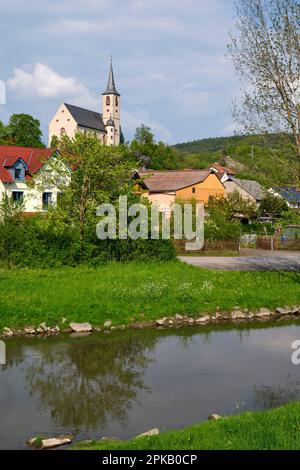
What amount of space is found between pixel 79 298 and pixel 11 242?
22.8ft

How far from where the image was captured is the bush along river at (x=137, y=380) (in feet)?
38.5

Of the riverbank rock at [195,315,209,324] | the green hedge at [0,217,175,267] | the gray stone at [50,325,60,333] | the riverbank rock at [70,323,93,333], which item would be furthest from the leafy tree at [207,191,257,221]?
the gray stone at [50,325,60,333]

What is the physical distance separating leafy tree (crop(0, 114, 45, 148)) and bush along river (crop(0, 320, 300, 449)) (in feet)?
211

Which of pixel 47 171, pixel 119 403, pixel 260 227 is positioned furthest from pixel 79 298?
pixel 260 227

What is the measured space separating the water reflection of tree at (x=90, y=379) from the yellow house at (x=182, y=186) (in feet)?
141

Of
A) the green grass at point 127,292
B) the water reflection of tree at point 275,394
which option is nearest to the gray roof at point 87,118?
the green grass at point 127,292

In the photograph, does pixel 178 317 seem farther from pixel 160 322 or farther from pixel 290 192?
pixel 290 192

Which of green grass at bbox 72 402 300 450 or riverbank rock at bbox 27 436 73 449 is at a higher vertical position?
green grass at bbox 72 402 300 450

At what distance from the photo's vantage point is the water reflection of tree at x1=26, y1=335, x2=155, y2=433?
1233cm

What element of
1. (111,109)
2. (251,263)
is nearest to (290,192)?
(251,263)

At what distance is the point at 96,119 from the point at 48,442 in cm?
11859

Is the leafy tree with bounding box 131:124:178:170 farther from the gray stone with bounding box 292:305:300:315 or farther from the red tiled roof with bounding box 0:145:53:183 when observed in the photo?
the gray stone with bounding box 292:305:300:315
